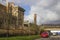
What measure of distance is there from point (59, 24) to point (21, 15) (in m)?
39.3

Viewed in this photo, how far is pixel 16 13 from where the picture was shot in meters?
101

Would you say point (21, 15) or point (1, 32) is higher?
point (21, 15)

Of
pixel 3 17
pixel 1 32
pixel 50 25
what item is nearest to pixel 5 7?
pixel 3 17

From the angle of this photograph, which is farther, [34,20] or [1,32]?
[34,20]

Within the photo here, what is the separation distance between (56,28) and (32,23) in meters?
37.2

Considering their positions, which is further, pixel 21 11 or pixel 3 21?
pixel 21 11

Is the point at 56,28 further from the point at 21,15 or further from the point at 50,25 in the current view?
the point at 21,15

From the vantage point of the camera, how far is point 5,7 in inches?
3344

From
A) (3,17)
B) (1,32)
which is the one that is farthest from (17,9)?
(1,32)

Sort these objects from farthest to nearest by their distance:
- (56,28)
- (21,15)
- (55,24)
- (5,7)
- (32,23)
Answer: (55,24) < (56,28) < (21,15) < (32,23) < (5,7)

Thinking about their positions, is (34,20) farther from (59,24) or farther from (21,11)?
(59,24)

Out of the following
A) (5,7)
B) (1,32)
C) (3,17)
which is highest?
(5,7)

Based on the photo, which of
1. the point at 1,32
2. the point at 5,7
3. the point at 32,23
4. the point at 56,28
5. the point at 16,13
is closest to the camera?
the point at 1,32

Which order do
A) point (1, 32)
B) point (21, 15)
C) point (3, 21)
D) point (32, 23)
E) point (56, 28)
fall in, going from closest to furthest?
point (1, 32), point (3, 21), point (32, 23), point (21, 15), point (56, 28)
